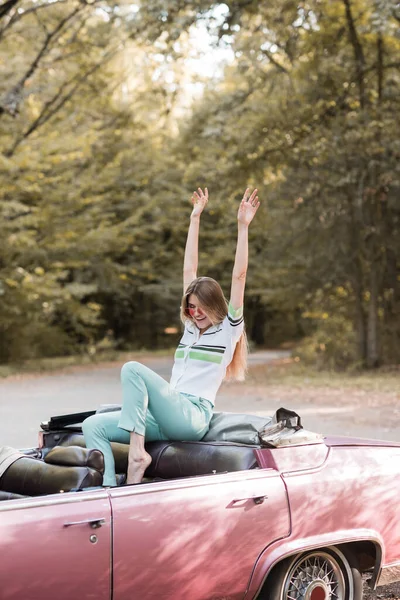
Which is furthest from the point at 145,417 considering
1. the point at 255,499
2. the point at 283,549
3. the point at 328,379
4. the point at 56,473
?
the point at 328,379

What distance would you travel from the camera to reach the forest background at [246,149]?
790 inches

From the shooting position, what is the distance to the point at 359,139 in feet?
64.7

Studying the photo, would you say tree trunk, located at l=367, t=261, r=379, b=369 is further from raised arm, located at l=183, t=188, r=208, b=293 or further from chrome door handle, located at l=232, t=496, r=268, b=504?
chrome door handle, located at l=232, t=496, r=268, b=504

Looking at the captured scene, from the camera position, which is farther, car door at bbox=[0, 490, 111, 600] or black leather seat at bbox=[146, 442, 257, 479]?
black leather seat at bbox=[146, 442, 257, 479]

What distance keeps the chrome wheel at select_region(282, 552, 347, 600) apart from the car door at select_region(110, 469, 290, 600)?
0.84 ft

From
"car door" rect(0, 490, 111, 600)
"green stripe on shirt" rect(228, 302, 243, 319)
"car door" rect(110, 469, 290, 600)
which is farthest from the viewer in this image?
"green stripe on shirt" rect(228, 302, 243, 319)

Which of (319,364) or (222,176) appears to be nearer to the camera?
(222,176)

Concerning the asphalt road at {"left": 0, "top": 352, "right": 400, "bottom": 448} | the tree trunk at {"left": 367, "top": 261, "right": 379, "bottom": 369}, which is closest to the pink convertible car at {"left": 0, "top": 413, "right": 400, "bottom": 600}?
the asphalt road at {"left": 0, "top": 352, "right": 400, "bottom": 448}

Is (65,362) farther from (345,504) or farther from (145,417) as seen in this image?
(345,504)

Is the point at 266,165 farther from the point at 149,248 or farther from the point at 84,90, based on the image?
the point at 149,248

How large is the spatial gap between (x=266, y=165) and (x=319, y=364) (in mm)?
5310

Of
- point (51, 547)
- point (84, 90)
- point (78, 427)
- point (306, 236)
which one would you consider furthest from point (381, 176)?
point (51, 547)

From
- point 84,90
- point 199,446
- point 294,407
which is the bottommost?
point 294,407

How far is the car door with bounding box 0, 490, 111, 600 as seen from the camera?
3141mm
